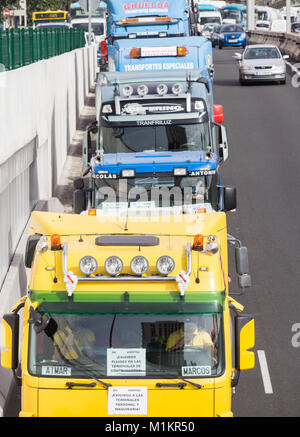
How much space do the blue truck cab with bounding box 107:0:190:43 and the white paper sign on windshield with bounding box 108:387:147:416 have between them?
64.2ft

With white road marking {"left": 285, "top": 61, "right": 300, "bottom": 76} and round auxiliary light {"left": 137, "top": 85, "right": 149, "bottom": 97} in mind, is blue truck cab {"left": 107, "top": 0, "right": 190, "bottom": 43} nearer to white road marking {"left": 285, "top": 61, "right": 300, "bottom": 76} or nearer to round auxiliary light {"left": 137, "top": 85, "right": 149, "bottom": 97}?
round auxiliary light {"left": 137, "top": 85, "right": 149, "bottom": 97}

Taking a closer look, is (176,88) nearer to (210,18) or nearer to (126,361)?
(126,361)

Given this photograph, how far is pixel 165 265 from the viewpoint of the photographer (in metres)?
8.80

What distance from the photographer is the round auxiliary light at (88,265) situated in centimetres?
877

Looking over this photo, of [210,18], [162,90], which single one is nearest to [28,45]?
[162,90]

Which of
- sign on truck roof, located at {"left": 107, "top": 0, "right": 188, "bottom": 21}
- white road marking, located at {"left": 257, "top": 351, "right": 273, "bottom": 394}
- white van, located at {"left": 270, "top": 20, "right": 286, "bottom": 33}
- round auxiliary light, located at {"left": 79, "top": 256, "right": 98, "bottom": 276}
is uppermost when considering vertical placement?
sign on truck roof, located at {"left": 107, "top": 0, "right": 188, "bottom": 21}

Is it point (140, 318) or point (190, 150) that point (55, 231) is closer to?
point (140, 318)

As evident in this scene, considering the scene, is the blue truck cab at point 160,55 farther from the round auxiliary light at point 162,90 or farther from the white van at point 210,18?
the white van at point 210,18

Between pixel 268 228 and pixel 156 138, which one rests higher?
pixel 156 138

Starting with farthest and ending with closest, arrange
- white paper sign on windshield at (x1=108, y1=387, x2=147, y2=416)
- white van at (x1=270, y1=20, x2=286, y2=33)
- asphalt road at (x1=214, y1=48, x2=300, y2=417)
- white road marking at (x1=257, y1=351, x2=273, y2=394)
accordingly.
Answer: white van at (x1=270, y1=20, x2=286, y2=33) → asphalt road at (x1=214, y1=48, x2=300, y2=417) → white road marking at (x1=257, y1=351, x2=273, y2=394) → white paper sign on windshield at (x1=108, y1=387, x2=147, y2=416)

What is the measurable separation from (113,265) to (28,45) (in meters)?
12.3

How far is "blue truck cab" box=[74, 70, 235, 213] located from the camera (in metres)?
16.3

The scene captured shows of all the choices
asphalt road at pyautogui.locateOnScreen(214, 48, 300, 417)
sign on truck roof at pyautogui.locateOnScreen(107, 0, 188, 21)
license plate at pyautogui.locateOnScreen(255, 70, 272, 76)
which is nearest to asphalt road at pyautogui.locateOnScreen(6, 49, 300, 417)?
asphalt road at pyautogui.locateOnScreen(214, 48, 300, 417)

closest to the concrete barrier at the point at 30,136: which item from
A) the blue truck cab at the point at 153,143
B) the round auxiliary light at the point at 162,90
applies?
the blue truck cab at the point at 153,143
